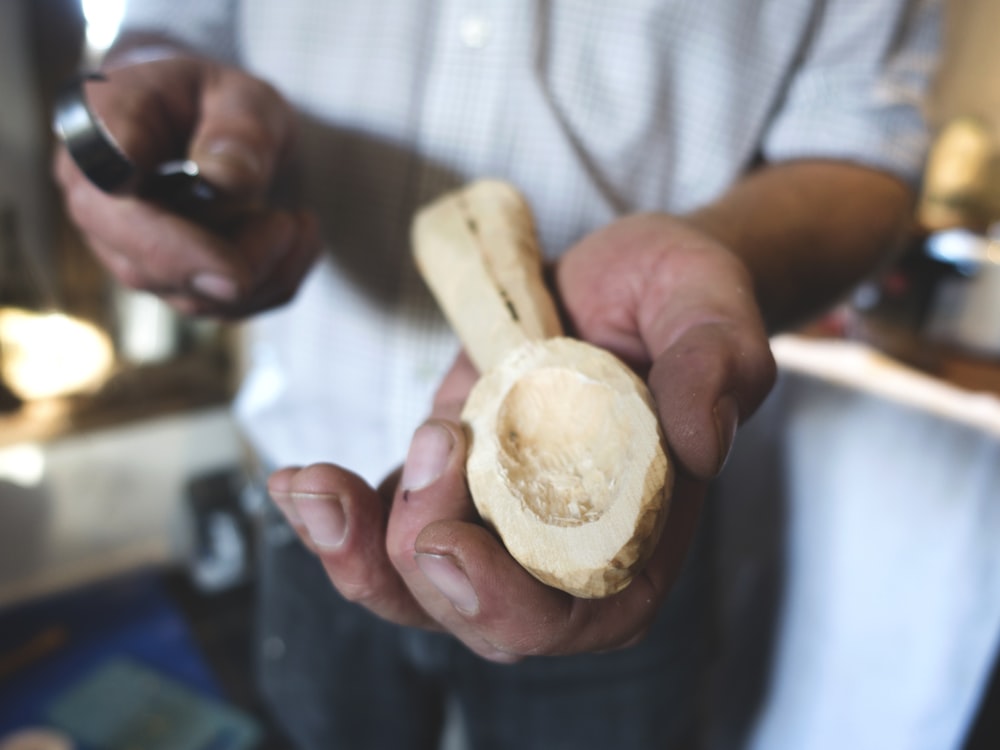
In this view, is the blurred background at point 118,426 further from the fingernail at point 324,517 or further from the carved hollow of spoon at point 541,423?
the fingernail at point 324,517

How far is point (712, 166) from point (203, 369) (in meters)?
1.09

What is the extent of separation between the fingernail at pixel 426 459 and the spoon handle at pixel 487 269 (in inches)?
3.2

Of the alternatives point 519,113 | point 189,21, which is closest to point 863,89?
point 519,113

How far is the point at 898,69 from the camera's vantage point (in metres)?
0.67

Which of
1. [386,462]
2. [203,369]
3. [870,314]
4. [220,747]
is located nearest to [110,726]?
[220,747]

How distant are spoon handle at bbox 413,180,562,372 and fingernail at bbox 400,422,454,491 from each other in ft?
0.26

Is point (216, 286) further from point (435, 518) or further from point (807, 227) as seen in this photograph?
point (807, 227)

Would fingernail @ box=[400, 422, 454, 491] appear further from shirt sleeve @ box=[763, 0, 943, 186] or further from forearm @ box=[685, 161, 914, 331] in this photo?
shirt sleeve @ box=[763, 0, 943, 186]

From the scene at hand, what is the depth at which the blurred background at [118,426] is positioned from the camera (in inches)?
39.4

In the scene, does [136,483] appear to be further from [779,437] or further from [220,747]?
[779,437]

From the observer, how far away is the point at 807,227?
→ 0.59 metres

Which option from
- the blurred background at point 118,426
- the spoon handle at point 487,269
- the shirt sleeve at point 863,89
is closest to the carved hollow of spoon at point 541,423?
the spoon handle at point 487,269

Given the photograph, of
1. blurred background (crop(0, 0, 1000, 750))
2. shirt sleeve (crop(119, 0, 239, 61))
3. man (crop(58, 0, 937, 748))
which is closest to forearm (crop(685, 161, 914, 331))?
man (crop(58, 0, 937, 748))

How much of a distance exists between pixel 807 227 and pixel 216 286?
18.2 inches
